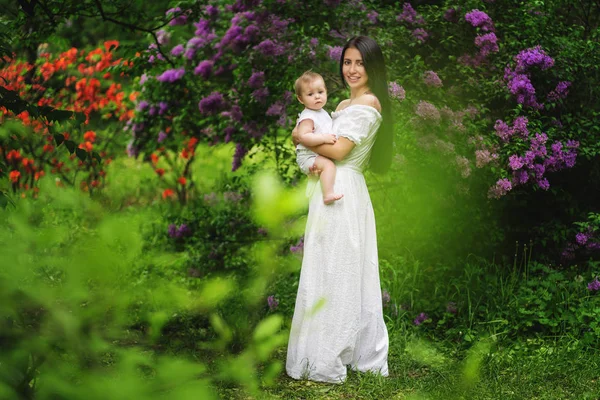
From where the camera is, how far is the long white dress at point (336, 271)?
12.6 feet

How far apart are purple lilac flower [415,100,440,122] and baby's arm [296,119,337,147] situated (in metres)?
1.04

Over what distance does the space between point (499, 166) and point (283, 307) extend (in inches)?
68.8

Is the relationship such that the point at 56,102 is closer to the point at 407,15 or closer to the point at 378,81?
the point at 407,15

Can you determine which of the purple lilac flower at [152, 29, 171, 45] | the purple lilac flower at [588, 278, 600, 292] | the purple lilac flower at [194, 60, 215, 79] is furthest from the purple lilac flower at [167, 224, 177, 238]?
the purple lilac flower at [588, 278, 600, 292]

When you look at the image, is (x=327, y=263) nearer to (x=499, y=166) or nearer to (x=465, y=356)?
(x=465, y=356)

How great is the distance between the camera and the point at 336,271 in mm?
3854

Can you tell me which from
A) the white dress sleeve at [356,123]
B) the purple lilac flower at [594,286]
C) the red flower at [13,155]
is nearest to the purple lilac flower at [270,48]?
the white dress sleeve at [356,123]

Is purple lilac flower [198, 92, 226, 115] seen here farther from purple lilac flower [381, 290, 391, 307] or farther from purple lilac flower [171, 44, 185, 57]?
purple lilac flower [381, 290, 391, 307]

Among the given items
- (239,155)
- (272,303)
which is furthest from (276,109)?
(272,303)

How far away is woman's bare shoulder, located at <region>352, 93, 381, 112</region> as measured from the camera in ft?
12.5

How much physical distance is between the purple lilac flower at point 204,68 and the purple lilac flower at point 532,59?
7.91ft

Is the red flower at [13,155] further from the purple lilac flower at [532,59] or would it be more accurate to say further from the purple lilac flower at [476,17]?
the purple lilac flower at [532,59]

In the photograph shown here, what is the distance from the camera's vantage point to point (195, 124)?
6.82 metres

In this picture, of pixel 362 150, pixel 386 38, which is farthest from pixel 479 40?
pixel 362 150
